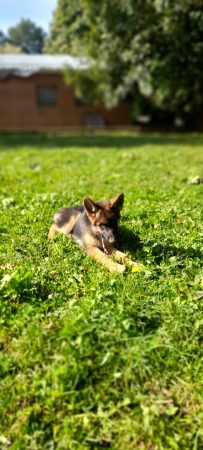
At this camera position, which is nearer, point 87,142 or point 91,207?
point 91,207

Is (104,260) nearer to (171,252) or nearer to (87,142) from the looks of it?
(171,252)

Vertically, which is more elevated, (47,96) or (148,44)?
(148,44)

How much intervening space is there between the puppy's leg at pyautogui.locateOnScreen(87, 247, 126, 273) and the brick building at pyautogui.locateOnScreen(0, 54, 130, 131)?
2855 cm

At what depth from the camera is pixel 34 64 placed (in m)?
34.8

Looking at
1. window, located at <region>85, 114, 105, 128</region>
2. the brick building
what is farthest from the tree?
window, located at <region>85, 114, 105, 128</region>

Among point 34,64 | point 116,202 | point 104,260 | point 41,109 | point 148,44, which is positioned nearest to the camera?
point 104,260

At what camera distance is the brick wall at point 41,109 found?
106 ft

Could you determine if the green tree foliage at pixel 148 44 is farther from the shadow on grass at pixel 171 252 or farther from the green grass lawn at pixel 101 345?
the green grass lawn at pixel 101 345

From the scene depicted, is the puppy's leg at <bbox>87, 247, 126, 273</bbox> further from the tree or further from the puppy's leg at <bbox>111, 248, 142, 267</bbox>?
the tree

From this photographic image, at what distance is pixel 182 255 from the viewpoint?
4.54 m

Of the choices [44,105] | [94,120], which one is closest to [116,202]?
[94,120]

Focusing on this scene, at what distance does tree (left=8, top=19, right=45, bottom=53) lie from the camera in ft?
238

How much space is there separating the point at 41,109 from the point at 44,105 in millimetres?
424

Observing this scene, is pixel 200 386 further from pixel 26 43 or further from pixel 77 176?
pixel 26 43
